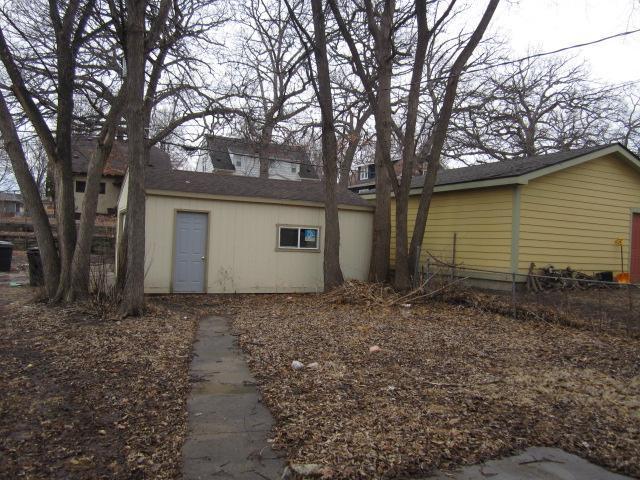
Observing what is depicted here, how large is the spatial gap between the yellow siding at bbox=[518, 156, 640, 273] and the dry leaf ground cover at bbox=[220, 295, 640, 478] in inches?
158

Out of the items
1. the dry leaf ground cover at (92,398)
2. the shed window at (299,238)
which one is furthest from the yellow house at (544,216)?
the dry leaf ground cover at (92,398)

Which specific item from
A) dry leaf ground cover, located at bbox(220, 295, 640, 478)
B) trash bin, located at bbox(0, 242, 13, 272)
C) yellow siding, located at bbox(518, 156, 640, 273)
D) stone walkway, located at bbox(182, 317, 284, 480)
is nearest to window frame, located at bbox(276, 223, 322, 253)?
dry leaf ground cover, located at bbox(220, 295, 640, 478)

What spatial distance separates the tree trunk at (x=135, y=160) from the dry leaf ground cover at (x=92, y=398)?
83 centimetres

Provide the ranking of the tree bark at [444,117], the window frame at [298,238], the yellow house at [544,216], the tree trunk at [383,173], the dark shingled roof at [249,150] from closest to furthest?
the tree bark at [444,117] → the yellow house at [544,216] → the tree trunk at [383,173] → the window frame at [298,238] → the dark shingled roof at [249,150]

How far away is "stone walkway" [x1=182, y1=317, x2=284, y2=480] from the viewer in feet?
10.4

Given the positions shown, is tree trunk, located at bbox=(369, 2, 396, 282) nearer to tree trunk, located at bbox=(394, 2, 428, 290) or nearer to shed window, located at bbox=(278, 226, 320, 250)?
tree trunk, located at bbox=(394, 2, 428, 290)

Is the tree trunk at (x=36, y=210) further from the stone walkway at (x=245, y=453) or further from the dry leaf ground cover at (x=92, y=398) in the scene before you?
the stone walkway at (x=245, y=453)

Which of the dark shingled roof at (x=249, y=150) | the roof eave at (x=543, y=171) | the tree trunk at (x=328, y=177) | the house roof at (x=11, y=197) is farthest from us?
the house roof at (x=11, y=197)

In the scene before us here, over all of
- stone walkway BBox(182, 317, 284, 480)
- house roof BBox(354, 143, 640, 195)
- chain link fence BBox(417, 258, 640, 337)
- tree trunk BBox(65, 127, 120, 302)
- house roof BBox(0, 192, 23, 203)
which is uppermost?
house roof BBox(0, 192, 23, 203)

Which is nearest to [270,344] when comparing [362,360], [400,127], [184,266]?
[362,360]

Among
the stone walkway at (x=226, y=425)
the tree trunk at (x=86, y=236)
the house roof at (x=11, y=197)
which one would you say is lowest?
the stone walkway at (x=226, y=425)

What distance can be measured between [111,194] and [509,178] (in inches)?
1090

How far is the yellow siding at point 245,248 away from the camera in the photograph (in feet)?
36.7

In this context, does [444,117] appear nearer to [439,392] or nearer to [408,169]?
[408,169]
